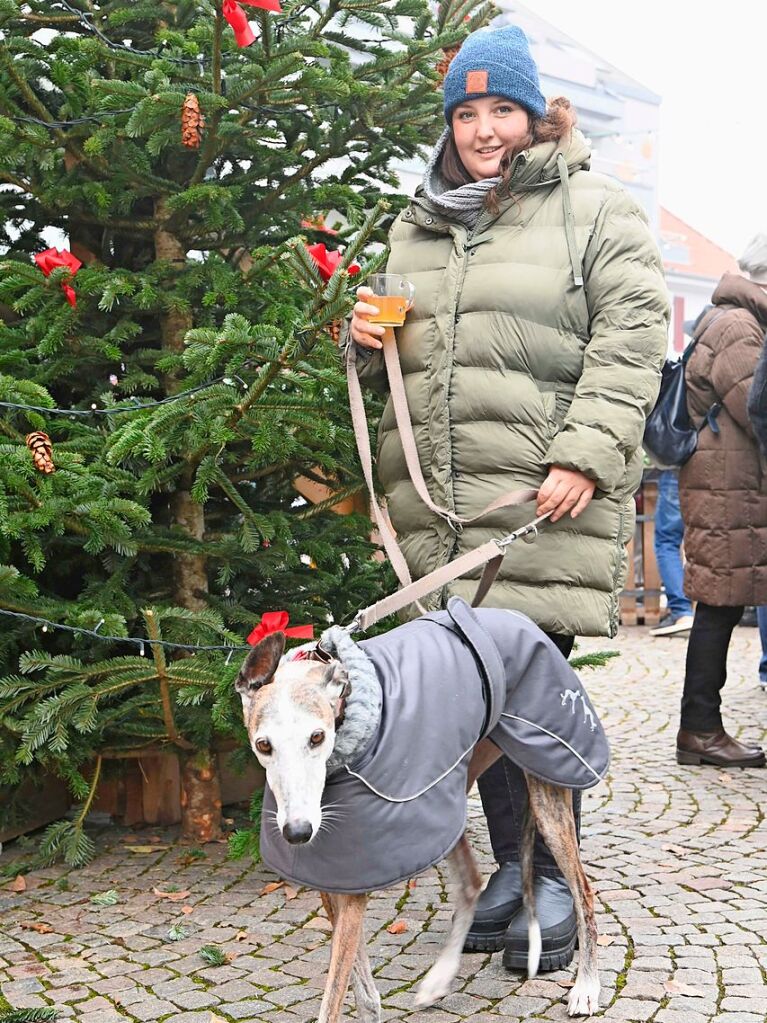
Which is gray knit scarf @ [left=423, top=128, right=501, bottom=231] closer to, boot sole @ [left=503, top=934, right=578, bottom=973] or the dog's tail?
the dog's tail

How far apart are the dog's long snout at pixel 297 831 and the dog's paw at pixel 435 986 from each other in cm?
114

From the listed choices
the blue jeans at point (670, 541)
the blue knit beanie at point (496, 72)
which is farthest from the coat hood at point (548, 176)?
the blue jeans at point (670, 541)

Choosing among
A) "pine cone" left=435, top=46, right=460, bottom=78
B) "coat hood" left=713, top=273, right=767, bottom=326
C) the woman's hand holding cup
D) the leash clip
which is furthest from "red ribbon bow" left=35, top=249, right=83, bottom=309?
"coat hood" left=713, top=273, right=767, bottom=326

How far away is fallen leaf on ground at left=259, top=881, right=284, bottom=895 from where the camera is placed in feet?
14.1

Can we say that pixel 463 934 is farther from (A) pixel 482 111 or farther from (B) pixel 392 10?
(B) pixel 392 10

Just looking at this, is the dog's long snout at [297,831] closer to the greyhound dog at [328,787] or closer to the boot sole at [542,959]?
the greyhound dog at [328,787]

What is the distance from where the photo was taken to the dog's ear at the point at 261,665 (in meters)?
2.57

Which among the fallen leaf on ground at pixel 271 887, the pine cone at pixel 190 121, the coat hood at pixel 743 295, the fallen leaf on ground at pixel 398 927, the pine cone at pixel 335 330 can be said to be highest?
the pine cone at pixel 190 121

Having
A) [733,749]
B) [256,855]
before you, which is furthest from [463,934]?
[733,749]

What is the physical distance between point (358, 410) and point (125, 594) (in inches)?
52.8

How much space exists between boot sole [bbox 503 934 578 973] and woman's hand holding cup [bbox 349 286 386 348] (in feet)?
6.11

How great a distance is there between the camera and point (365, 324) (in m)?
3.53

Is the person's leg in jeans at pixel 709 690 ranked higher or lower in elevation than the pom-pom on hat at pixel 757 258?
lower

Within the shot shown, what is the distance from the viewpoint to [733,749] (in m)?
5.92
